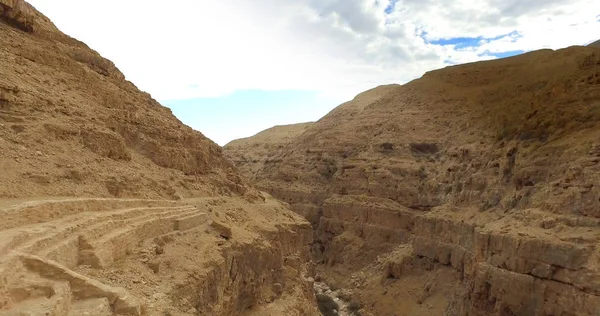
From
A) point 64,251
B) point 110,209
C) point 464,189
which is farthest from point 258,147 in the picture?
point 64,251

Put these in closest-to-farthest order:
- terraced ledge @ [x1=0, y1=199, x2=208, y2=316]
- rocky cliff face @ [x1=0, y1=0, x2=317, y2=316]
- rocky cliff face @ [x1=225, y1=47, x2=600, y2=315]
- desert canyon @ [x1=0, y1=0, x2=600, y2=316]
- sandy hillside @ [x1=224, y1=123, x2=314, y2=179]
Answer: terraced ledge @ [x1=0, y1=199, x2=208, y2=316] → rocky cliff face @ [x1=0, y1=0, x2=317, y2=316] → desert canyon @ [x1=0, y1=0, x2=600, y2=316] → rocky cliff face @ [x1=225, y1=47, x2=600, y2=315] → sandy hillside @ [x1=224, y1=123, x2=314, y2=179]

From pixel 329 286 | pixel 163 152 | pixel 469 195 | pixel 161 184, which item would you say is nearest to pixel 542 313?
pixel 469 195

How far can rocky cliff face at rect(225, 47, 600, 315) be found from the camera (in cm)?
1691

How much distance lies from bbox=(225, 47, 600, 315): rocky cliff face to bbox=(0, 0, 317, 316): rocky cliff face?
27.1 feet

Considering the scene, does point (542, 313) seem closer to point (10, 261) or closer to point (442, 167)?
point (10, 261)

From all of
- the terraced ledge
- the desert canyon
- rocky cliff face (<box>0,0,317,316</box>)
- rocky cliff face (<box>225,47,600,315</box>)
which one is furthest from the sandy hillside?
the terraced ledge

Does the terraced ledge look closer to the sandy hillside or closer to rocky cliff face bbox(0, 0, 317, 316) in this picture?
rocky cliff face bbox(0, 0, 317, 316)

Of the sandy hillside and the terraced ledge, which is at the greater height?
the sandy hillside

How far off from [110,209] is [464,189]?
20.1 m

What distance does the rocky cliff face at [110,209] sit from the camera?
9.29 meters

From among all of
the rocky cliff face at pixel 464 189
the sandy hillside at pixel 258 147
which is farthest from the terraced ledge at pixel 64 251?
the sandy hillside at pixel 258 147

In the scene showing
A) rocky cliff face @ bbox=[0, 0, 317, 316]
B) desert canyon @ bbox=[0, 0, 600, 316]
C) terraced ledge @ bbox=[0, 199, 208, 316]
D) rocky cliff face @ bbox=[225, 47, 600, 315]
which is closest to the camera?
terraced ledge @ bbox=[0, 199, 208, 316]

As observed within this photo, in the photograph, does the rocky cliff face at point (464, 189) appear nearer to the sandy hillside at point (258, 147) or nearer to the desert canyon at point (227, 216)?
the desert canyon at point (227, 216)

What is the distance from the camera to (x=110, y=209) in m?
13.5
